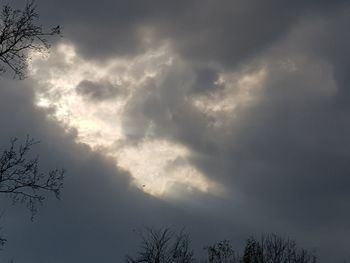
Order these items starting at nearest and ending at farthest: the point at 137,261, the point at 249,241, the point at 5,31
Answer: the point at 5,31 < the point at 137,261 < the point at 249,241

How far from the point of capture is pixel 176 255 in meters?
58.6

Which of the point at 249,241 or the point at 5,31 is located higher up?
the point at 249,241

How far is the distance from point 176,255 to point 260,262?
15.1 meters

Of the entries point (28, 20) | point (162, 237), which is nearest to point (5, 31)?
point (28, 20)

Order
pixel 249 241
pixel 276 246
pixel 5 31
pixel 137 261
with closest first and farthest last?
pixel 5 31 < pixel 137 261 < pixel 249 241 < pixel 276 246

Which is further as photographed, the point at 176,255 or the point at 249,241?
the point at 249,241

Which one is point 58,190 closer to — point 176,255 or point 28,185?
point 28,185

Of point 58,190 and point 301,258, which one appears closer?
point 58,190

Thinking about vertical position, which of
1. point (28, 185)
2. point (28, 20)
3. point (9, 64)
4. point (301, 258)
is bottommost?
point (28, 185)

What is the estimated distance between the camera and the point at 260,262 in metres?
68.8

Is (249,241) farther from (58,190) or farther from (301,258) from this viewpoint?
(58,190)

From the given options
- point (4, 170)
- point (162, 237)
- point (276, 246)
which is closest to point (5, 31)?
point (4, 170)

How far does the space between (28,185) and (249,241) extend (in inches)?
2204

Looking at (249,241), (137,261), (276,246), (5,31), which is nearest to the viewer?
(5,31)
